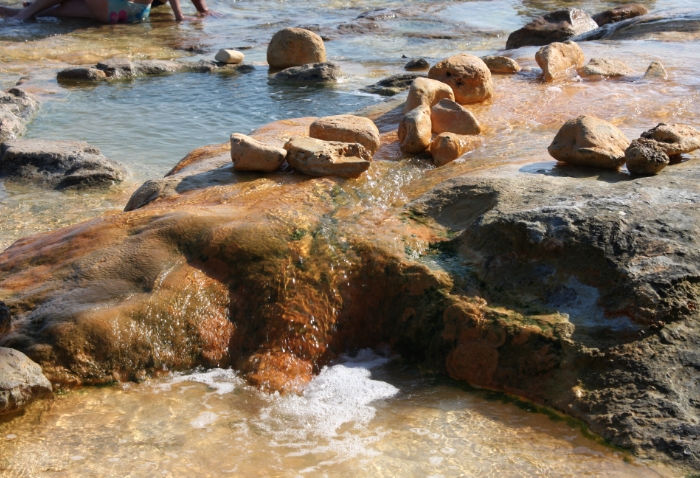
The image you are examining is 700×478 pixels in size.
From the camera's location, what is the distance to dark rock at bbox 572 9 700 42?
986cm

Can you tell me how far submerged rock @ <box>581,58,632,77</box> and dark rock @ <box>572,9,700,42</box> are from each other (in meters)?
2.38

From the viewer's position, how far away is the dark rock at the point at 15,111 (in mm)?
8000

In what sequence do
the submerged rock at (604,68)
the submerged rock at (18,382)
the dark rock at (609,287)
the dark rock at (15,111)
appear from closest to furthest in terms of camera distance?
the dark rock at (609,287) < the submerged rock at (18,382) < the submerged rock at (604,68) < the dark rock at (15,111)

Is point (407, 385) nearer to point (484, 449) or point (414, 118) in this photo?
point (484, 449)

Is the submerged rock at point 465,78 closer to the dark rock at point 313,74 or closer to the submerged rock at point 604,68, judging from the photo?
the submerged rock at point 604,68

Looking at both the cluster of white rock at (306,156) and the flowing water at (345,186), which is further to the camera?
the cluster of white rock at (306,156)

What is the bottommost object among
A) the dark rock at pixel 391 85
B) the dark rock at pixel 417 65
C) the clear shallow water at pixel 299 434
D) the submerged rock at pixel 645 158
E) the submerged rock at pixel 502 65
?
the clear shallow water at pixel 299 434

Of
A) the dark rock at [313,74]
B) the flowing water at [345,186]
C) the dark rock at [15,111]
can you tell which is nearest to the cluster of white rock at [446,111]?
the flowing water at [345,186]

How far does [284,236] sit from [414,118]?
179cm

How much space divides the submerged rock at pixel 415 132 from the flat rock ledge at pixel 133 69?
647cm

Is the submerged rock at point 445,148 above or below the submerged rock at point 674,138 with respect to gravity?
below

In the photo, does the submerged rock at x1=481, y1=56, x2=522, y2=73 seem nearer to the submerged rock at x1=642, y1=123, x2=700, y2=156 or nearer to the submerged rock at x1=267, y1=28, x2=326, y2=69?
the submerged rock at x1=642, y1=123, x2=700, y2=156

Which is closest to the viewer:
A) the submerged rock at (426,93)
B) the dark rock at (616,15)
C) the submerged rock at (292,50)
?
the submerged rock at (426,93)

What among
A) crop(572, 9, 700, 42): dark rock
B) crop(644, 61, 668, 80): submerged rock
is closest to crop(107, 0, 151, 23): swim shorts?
crop(572, 9, 700, 42): dark rock
